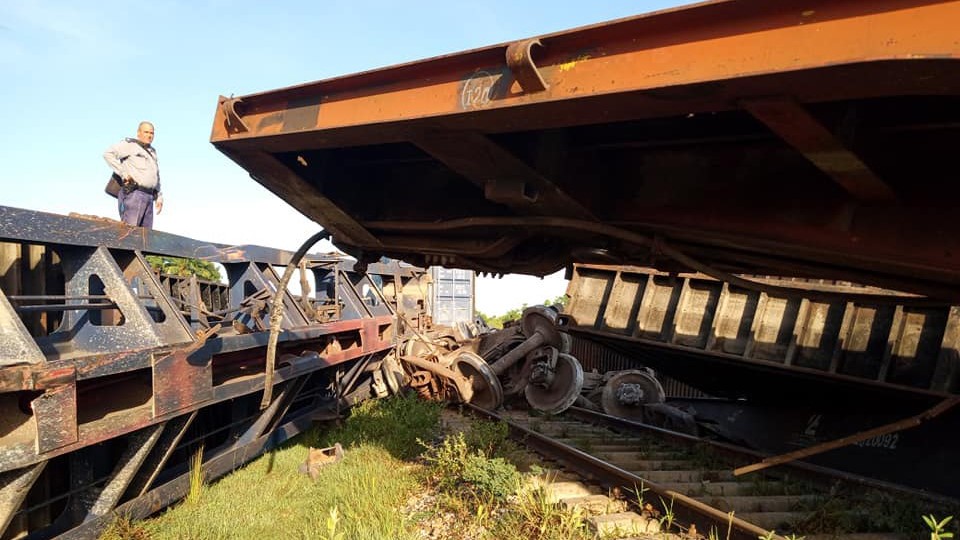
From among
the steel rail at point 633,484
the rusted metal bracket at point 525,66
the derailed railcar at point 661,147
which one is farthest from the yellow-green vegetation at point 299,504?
the rusted metal bracket at point 525,66

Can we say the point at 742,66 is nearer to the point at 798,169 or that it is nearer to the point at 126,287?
the point at 798,169

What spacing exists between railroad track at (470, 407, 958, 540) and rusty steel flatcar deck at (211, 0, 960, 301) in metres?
1.74

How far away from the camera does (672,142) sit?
271 centimetres

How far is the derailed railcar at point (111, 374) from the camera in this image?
2.86m

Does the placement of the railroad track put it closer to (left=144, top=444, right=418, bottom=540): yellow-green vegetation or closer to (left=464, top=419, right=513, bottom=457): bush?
(left=464, top=419, right=513, bottom=457): bush

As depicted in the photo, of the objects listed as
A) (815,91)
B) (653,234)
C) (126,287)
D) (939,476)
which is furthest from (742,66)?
(939,476)

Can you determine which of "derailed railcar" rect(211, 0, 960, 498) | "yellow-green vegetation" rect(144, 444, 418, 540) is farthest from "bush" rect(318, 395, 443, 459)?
"derailed railcar" rect(211, 0, 960, 498)

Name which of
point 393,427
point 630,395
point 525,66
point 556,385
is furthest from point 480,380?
point 525,66

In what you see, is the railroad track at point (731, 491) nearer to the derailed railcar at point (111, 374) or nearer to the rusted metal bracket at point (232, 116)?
the derailed railcar at point (111, 374)

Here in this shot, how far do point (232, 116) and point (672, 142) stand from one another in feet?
7.31

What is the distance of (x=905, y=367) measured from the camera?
527cm

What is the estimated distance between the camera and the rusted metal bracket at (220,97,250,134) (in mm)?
2916

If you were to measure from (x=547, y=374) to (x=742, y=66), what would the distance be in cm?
670

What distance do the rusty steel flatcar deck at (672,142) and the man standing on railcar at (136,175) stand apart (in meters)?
2.77
